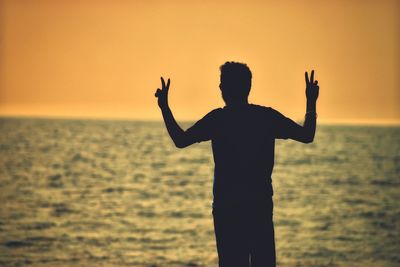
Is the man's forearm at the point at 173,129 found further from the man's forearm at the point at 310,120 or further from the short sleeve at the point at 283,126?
the man's forearm at the point at 310,120

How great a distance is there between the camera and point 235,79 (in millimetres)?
5762

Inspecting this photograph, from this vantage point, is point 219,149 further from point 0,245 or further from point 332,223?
point 332,223

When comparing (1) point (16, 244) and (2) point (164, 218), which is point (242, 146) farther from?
(2) point (164, 218)

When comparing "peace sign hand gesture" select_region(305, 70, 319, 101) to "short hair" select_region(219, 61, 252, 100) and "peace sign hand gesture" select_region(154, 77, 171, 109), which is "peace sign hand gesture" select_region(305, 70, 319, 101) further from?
"peace sign hand gesture" select_region(154, 77, 171, 109)

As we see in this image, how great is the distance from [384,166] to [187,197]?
116 ft

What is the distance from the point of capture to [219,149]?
5.71m

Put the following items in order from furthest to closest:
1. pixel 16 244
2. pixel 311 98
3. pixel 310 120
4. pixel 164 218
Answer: pixel 164 218 < pixel 16 244 < pixel 311 98 < pixel 310 120

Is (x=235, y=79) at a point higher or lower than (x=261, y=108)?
higher

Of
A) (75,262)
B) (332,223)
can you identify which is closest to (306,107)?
(75,262)

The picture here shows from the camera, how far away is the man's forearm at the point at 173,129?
5680 mm

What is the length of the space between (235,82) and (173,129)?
588 mm

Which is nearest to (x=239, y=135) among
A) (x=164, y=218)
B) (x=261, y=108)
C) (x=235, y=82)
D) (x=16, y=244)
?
(x=261, y=108)

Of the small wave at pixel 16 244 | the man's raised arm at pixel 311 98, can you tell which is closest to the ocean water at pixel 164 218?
the small wave at pixel 16 244

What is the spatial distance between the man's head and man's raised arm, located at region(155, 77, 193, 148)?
43 cm
